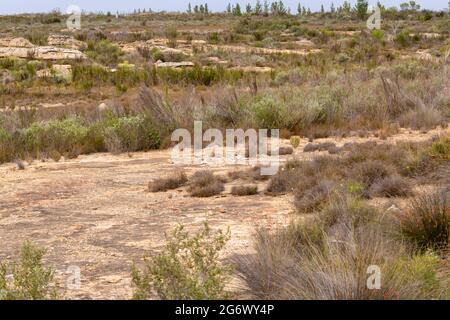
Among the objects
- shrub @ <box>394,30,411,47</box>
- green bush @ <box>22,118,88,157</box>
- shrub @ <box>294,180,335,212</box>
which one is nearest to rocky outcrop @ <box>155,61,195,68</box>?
shrub @ <box>394,30,411,47</box>

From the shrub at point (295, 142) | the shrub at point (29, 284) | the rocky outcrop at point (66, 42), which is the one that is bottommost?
the shrub at point (295, 142)

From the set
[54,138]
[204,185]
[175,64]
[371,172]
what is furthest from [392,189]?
[175,64]

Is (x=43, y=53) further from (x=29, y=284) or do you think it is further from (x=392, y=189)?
(x=29, y=284)

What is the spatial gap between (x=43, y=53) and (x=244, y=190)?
26.0 meters

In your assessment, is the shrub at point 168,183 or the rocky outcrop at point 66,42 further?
the rocky outcrop at point 66,42

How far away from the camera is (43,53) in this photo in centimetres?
3200

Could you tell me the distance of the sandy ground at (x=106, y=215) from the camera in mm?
5766

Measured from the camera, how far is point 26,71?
27031 mm

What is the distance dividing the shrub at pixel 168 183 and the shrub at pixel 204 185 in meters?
0.14

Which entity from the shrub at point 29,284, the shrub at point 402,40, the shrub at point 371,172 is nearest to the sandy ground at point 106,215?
the shrub at point 29,284

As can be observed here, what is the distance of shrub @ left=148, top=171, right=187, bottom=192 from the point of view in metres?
8.85

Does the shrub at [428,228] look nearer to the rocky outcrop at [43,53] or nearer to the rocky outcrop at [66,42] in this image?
the rocky outcrop at [43,53]

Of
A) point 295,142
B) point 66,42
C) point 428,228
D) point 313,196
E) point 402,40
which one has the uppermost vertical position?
point 66,42

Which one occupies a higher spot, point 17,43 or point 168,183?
point 17,43
